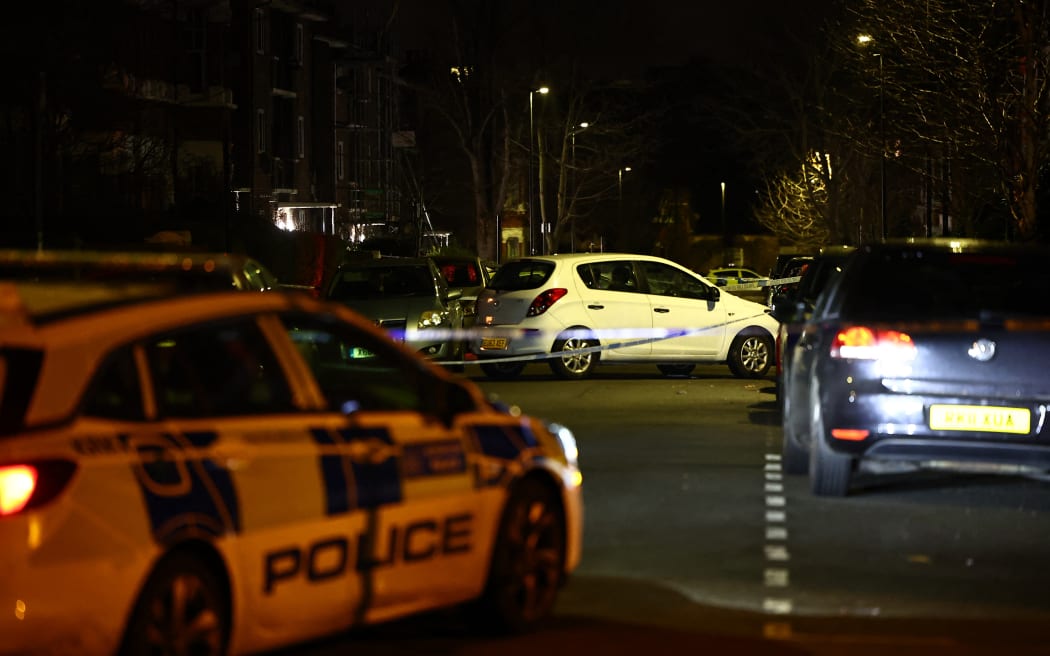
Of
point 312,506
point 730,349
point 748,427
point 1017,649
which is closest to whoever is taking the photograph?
point 312,506

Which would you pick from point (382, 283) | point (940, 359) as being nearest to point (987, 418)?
point (940, 359)

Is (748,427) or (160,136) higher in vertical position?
(160,136)

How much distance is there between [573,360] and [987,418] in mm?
12054

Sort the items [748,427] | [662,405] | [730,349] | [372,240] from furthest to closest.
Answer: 1. [372,240]
2. [730,349]
3. [662,405]
4. [748,427]

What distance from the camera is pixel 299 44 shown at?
7156 cm

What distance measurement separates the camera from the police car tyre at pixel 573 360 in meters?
22.8

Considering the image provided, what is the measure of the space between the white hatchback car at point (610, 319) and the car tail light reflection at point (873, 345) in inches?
432

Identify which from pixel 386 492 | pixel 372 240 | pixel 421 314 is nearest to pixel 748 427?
pixel 421 314

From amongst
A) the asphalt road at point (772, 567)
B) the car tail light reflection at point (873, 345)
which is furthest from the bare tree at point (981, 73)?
the car tail light reflection at point (873, 345)

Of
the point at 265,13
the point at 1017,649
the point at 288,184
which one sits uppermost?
the point at 265,13

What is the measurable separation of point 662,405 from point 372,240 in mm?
47278

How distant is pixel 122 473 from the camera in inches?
227

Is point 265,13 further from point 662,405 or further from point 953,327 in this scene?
point 953,327

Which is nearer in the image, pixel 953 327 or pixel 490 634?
pixel 490 634
